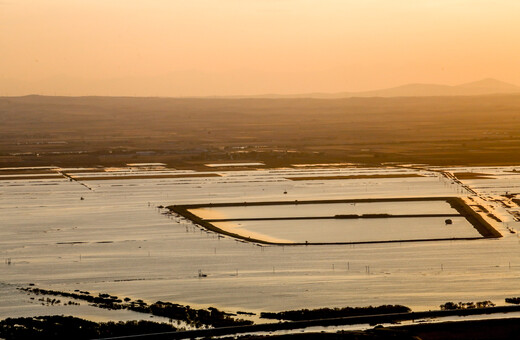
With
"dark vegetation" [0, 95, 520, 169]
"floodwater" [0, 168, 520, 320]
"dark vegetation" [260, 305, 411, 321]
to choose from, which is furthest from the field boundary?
"dark vegetation" [0, 95, 520, 169]

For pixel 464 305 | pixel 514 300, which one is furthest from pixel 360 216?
pixel 464 305

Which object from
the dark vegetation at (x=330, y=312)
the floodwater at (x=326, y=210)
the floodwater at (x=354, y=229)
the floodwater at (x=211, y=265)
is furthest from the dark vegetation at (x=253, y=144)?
the dark vegetation at (x=330, y=312)

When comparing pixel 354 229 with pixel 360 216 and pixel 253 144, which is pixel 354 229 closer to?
pixel 360 216

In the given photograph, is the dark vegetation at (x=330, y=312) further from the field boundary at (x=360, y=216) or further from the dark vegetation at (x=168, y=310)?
the field boundary at (x=360, y=216)

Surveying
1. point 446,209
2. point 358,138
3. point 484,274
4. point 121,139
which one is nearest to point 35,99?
point 121,139

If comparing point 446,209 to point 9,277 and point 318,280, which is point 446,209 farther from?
point 9,277

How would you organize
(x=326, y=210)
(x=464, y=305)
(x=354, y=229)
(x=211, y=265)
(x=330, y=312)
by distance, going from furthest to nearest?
(x=326, y=210), (x=354, y=229), (x=211, y=265), (x=464, y=305), (x=330, y=312)

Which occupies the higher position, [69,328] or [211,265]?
[211,265]
